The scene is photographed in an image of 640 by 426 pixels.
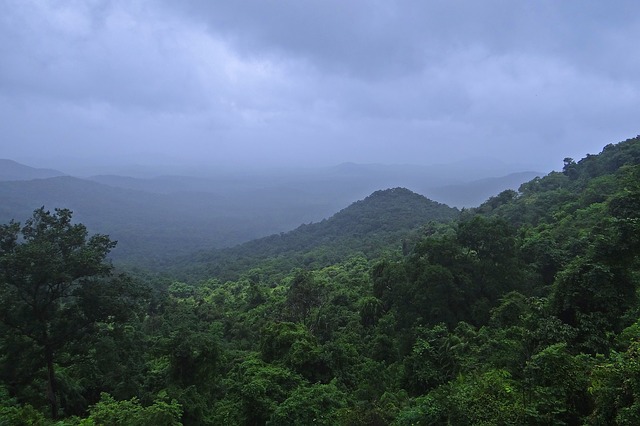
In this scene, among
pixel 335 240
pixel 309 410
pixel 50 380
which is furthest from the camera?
pixel 335 240

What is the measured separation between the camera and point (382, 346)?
65.2 ft

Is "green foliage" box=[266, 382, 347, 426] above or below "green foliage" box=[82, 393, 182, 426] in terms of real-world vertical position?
below

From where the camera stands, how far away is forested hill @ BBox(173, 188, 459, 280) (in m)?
72.9

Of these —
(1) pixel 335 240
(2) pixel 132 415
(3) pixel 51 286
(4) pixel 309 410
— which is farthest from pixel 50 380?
(1) pixel 335 240

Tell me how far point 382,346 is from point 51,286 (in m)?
13.9

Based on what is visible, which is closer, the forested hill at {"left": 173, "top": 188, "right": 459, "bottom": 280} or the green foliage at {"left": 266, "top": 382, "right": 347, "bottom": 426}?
the green foliage at {"left": 266, "top": 382, "right": 347, "bottom": 426}

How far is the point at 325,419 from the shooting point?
11.6 metres

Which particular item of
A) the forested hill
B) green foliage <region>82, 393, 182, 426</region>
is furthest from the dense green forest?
the forested hill

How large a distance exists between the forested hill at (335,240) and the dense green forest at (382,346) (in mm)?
40895

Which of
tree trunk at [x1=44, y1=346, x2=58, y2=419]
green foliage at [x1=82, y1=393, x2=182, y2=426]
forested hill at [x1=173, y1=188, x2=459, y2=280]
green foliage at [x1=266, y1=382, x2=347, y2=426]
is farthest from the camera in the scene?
forested hill at [x1=173, y1=188, x2=459, y2=280]

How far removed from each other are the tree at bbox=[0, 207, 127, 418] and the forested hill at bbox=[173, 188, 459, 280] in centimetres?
4870

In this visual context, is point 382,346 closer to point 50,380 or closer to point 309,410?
point 309,410

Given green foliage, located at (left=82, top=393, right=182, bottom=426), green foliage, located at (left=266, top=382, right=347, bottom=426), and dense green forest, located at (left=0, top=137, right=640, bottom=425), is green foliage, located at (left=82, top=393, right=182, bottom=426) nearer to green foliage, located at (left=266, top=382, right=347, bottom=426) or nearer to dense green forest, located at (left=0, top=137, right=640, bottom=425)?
dense green forest, located at (left=0, top=137, right=640, bottom=425)

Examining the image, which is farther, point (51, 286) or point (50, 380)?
point (51, 286)
